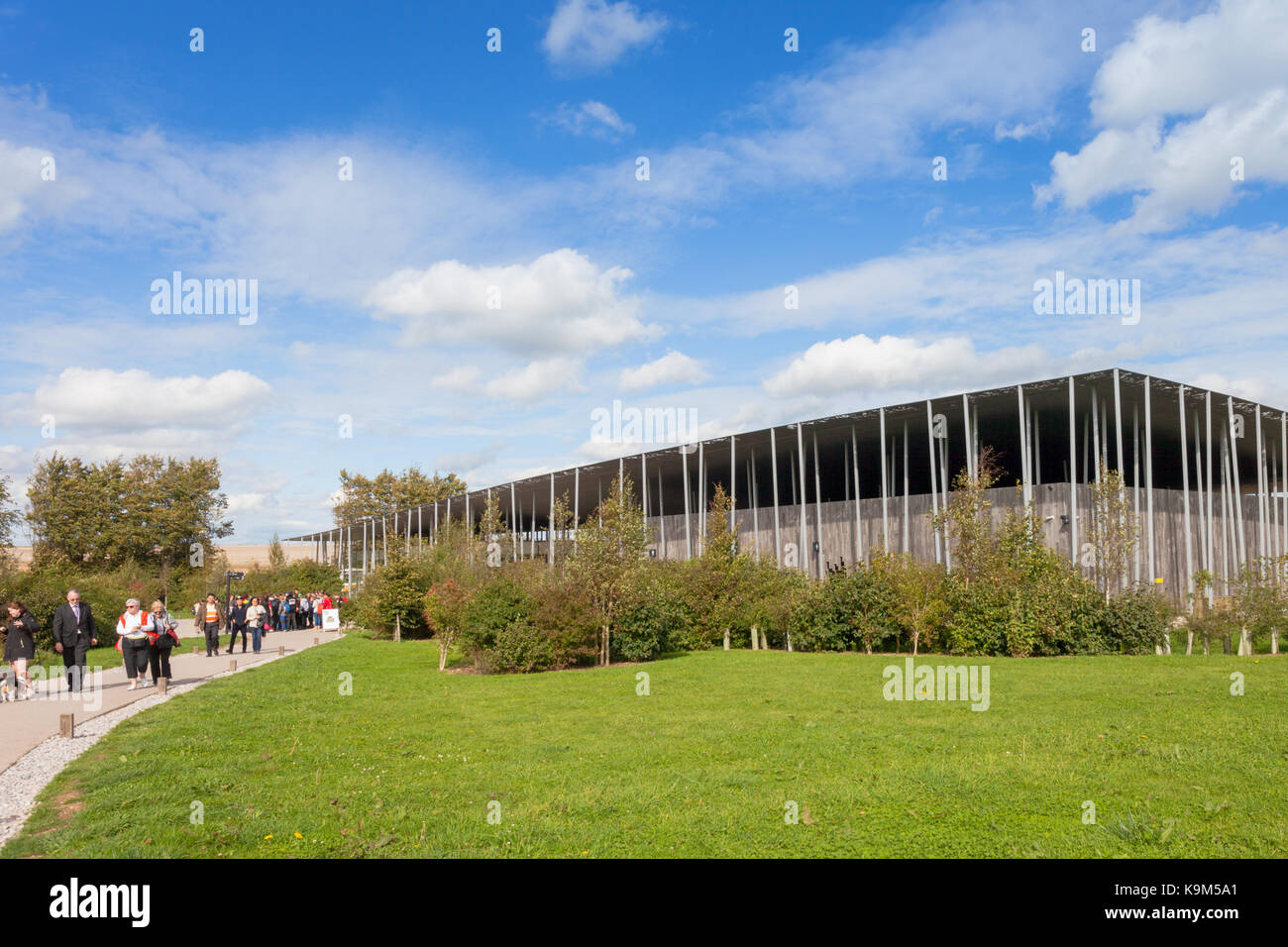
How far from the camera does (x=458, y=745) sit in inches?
410

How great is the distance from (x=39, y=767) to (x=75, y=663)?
24.9 feet

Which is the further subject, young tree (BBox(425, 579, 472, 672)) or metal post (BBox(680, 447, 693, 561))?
metal post (BBox(680, 447, 693, 561))

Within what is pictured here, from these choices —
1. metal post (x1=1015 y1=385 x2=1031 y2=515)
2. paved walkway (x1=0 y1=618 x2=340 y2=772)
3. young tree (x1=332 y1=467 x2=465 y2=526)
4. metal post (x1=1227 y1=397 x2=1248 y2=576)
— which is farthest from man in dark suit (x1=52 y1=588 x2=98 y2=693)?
young tree (x1=332 y1=467 x2=465 y2=526)

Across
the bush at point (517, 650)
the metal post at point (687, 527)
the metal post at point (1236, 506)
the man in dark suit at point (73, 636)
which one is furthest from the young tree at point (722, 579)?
the metal post at point (1236, 506)

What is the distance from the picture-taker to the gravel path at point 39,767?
7277 mm

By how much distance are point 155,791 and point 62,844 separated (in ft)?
5.49

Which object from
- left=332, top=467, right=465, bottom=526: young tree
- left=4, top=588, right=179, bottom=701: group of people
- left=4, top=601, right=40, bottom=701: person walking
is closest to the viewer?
left=4, top=601, right=40, bottom=701: person walking

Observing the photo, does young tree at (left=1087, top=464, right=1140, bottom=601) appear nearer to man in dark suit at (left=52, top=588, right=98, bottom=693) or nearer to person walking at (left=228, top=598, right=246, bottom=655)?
man in dark suit at (left=52, top=588, right=98, bottom=693)

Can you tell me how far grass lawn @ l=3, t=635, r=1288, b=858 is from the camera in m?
6.38

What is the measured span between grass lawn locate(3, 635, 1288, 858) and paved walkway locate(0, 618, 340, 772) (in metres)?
0.98

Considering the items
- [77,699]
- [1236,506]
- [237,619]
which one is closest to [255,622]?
[237,619]

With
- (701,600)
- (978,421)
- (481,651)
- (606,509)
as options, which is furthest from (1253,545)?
(481,651)

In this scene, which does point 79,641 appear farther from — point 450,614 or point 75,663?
point 450,614

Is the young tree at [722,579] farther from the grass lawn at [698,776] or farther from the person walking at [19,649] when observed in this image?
the person walking at [19,649]
